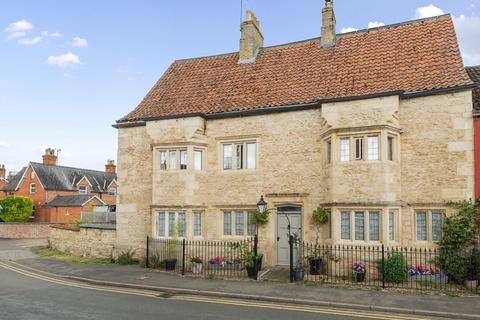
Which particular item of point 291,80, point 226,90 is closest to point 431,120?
point 291,80

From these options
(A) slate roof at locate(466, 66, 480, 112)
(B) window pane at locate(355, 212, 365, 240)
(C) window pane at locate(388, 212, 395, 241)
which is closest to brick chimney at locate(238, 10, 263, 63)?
(B) window pane at locate(355, 212, 365, 240)

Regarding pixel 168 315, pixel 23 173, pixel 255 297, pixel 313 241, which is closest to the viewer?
pixel 168 315

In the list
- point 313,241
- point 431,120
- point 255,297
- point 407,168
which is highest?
point 431,120

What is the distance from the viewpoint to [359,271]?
13758mm

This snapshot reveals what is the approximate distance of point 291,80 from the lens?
59.5ft

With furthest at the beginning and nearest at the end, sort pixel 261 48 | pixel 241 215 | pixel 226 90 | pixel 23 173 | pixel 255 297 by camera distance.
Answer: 1. pixel 23 173
2. pixel 261 48
3. pixel 226 90
4. pixel 241 215
5. pixel 255 297

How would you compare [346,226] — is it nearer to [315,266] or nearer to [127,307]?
[315,266]

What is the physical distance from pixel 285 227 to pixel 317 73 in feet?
22.9

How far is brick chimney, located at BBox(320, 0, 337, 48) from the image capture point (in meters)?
19.1

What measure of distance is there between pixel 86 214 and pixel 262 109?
21.9m

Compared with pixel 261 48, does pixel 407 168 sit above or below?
below

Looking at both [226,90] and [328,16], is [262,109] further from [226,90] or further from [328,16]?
[328,16]

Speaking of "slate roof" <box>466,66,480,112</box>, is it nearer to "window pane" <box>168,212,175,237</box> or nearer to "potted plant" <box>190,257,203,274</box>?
"potted plant" <box>190,257,203,274</box>

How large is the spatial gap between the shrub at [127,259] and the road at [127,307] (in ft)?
15.7
